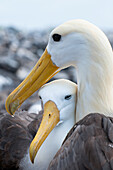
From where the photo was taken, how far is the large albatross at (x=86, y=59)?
2.64 meters

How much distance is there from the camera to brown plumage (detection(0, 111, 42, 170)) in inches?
→ 126

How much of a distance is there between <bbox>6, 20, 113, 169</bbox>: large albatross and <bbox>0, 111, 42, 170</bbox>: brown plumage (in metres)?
0.71

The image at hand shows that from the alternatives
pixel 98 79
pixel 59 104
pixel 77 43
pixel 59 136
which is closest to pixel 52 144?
pixel 59 136

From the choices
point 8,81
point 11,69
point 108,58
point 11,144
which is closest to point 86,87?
point 108,58

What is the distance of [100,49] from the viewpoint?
2637mm

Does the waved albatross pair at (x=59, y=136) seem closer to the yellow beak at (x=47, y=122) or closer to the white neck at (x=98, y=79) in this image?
the yellow beak at (x=47, y=122)

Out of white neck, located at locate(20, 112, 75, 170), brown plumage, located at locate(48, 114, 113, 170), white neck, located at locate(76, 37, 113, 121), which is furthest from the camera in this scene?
white neck, located at locate(20, 112, 75, 170)

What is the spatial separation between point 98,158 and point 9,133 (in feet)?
4.31

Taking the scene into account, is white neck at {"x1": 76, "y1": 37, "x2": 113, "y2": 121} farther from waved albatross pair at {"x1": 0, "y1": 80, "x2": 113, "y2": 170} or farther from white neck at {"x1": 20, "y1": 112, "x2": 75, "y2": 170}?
white neck at {"x1": 20, "y1": 112, "x2": 75, "y2": 170}

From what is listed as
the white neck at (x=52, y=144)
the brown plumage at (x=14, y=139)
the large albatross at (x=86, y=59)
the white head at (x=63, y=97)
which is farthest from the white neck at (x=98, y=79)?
the brown plumage at (x=14, y=139)

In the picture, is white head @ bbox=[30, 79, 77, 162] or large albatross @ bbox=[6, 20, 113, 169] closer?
large albatross @ bbox=[6, 20, 113, 169]

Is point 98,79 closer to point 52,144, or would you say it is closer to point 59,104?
point 59,104

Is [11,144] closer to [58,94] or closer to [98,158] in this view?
[58,94]

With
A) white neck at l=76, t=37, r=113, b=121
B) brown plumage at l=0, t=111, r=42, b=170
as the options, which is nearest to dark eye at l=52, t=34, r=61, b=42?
white neck at l=76, t=37, r=113, b=121
